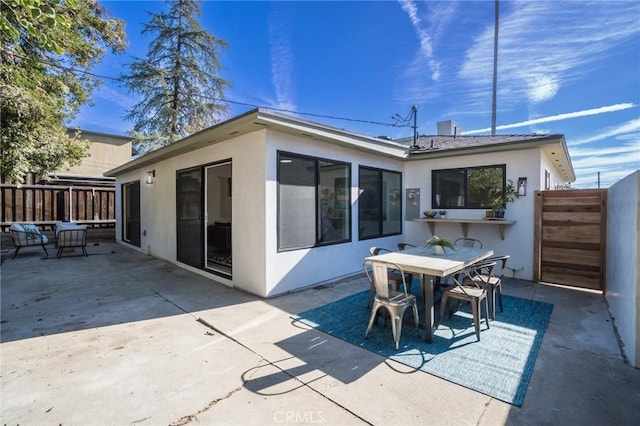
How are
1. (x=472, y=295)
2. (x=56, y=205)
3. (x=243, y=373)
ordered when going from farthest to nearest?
(x=56, y=205), (x=472, y=295), (x=243, y=373)

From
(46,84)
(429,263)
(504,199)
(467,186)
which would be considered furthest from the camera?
(467,186)

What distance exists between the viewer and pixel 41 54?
20.8 feet

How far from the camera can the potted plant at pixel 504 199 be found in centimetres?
605

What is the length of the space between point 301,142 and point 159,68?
10.6 meters

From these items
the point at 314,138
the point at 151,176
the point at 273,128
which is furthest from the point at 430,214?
the point at 151,176

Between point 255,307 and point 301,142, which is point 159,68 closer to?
point 301,142

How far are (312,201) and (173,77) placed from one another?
35.8ft

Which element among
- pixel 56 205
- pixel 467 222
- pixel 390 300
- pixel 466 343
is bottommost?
pixel 466 343

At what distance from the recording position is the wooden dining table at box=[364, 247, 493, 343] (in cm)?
315

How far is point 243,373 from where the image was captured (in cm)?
256

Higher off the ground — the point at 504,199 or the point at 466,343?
the point at 504,199

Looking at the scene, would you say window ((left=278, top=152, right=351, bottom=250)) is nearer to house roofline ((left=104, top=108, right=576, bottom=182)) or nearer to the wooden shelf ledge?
house roofline ((left=104, top=108, right=576, bottom=182))

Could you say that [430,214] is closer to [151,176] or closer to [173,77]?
[151,176]

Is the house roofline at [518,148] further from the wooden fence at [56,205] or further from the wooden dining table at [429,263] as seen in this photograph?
the wooden fence at [56,205]
